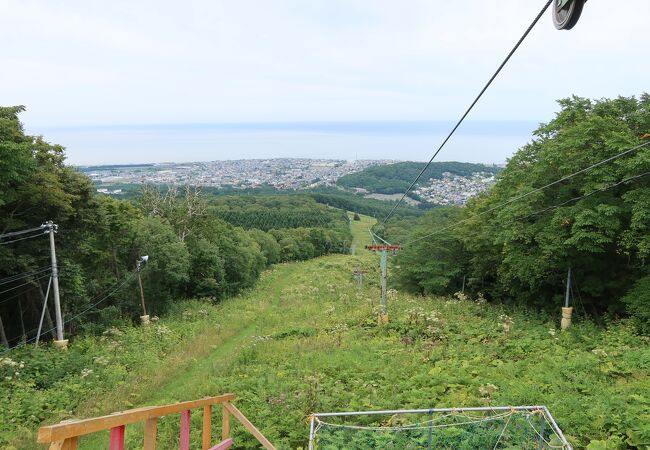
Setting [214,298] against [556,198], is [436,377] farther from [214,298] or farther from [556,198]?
[214,298]

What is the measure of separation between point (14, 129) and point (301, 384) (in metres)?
13.1

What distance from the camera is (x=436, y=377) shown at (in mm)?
9352

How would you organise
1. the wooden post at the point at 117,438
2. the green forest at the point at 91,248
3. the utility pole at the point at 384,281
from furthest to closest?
the utility pole at the point at 384,281 → the green forest at the point at 91,248 → the wooden post at the point at 117,438

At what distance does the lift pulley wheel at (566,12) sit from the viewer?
2.88 meters

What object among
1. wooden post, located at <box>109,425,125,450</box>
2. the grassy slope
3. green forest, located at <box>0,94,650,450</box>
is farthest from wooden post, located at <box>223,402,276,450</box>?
wooden post, located at <box>109,425,125,450</box>

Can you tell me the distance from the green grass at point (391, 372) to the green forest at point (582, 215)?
160 centimetres

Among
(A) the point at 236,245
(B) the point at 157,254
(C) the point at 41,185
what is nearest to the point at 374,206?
(A) the point at 236,245

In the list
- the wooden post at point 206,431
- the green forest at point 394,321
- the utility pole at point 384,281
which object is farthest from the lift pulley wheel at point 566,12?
the utility pole at point 384,281

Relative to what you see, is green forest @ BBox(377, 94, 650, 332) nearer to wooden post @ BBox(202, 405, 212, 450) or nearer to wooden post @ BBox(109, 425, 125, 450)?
wooden post @ BBox(202, 405, 212, 450)

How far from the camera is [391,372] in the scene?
10.1m

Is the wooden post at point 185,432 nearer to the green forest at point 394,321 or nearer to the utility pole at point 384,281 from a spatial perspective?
the green forest at point 394,321

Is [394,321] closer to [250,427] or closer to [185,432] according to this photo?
[250,427]

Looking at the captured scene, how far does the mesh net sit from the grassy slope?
76 cm

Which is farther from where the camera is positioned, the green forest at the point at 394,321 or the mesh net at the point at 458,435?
the green forest at the point at 394,321
